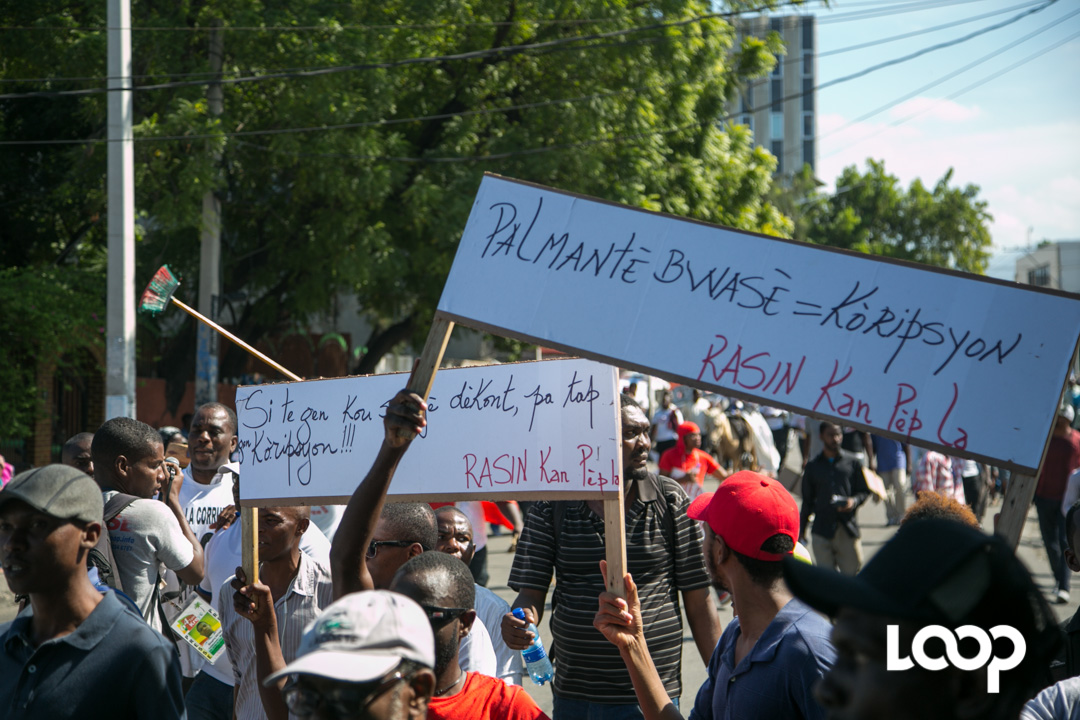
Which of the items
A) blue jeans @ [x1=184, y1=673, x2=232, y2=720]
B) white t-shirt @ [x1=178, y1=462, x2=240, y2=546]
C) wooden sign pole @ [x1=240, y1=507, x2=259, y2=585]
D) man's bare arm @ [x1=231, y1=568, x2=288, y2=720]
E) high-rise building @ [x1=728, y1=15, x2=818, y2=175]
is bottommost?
blue jeans @ [x1=184, y1=673, x2=232, y2=720]

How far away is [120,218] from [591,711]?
10203 millimetres

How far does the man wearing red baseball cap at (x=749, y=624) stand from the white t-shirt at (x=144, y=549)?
2.07 m

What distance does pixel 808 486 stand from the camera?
8.90 m

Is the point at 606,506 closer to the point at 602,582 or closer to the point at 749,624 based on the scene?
the point at 749,624

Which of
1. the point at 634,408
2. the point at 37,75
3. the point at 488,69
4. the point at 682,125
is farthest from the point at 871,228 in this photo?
the point at 634,408

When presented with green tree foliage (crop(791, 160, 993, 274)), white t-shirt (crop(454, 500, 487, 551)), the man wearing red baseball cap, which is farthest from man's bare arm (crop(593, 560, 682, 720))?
green tree foliage (crop(791, 160, 993, 274))

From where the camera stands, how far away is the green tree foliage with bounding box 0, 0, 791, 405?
14.9m

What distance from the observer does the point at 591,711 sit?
13.3ft

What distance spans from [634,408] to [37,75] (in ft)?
50.5

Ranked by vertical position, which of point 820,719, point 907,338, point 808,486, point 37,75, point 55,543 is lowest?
point 808,486

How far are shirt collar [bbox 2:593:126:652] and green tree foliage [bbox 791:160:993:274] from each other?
150ft

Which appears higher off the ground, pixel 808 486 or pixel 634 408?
pixel 634 408

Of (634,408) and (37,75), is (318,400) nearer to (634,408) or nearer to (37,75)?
(634,408)

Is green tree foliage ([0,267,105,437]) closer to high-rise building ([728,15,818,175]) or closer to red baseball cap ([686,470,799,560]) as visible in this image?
red baseball cap ([686,470,799,560])
